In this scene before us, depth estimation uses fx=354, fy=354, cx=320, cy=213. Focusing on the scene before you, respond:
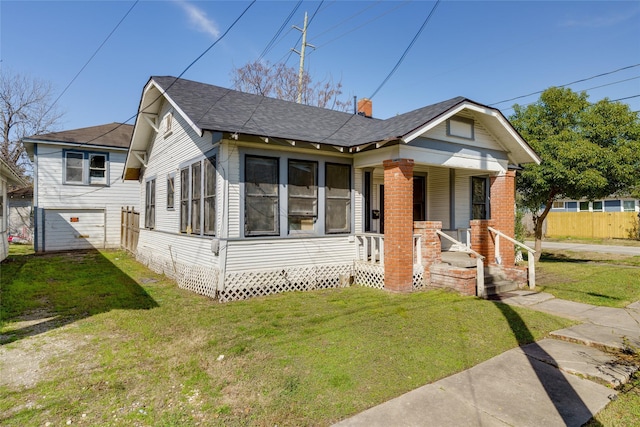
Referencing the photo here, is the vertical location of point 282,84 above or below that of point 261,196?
above

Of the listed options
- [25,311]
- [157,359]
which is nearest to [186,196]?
[25,311]

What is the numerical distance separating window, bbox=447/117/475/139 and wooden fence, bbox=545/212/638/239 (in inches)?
1004

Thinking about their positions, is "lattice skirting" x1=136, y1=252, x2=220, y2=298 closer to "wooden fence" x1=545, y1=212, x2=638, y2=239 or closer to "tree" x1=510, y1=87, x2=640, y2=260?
"tree" x1=510, y1=87, x2=640, y2=260

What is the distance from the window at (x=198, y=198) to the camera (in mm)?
8570

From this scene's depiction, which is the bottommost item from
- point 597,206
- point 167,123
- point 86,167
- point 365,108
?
point 597,206

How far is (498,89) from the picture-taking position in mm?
16188

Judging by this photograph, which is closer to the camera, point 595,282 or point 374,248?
point 374,248

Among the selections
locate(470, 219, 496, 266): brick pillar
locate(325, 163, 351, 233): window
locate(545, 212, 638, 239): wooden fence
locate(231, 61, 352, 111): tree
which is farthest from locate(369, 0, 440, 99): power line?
locate(545, 212, 638, 239): wooden fence

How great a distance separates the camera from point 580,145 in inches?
479

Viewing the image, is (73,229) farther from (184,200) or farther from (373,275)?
(373,275)

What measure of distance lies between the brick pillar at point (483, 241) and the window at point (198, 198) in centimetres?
741

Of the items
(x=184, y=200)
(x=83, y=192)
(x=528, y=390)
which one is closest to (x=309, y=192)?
(x=184, y=200)

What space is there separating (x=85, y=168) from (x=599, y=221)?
35.7 m

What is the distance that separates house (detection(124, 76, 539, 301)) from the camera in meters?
8.02
